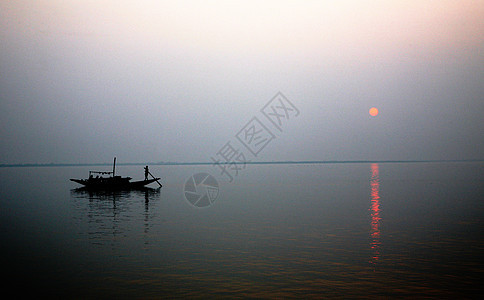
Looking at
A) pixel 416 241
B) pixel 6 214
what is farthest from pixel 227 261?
pixel 6 214

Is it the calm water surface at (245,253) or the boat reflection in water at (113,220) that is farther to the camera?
the boat reflection in water at (113,220)

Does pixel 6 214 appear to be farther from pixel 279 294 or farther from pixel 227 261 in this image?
pixel 279 294

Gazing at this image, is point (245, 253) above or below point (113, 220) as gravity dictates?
below

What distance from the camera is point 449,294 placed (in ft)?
66.8

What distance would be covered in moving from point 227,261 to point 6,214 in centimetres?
3876

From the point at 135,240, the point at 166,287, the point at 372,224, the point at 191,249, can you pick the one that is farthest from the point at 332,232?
the point at 166,287

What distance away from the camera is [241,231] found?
128 ft

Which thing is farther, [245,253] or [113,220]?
[113,220]

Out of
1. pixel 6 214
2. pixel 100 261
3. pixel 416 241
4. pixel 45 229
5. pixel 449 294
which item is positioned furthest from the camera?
pixel 6 214

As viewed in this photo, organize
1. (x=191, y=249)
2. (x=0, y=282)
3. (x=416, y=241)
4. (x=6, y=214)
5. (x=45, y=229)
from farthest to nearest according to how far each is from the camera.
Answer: (x=6, y=214), (x=45, y=229), (x=416, y=241), (x=191, y=249), (x=0, y=282)

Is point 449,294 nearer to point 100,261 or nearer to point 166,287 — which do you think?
point 166,287

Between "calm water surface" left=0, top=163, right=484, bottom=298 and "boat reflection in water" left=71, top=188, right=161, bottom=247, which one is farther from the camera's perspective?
"boat reflection in water" left=71, top=188, right=161, bottom=247

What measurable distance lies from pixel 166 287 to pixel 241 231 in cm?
1790

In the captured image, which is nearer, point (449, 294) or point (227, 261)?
point (449, 294)
